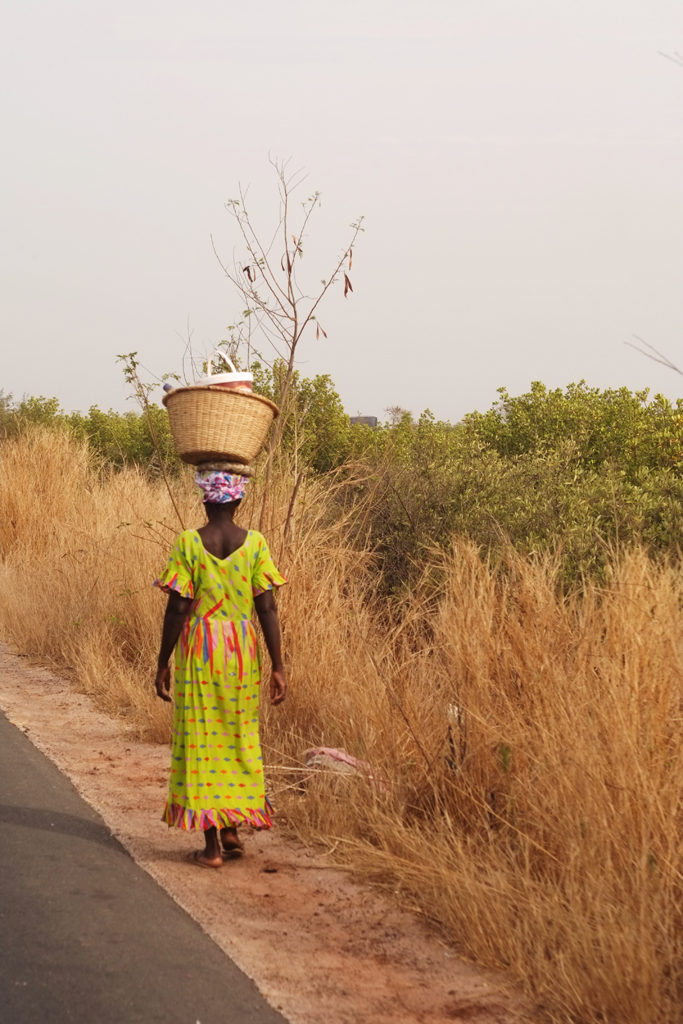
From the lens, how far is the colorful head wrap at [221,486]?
4.89m

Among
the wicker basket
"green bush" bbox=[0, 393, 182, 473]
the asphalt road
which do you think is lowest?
the asphalt road

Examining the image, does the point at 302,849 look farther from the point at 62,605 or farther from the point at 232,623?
the point at 62,605

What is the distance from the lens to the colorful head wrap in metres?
4.89

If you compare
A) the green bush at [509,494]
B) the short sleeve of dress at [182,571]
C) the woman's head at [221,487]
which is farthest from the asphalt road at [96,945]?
the green bush at [509,494]

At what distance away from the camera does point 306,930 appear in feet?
13.8

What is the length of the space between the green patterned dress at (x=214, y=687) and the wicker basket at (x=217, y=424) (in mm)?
458

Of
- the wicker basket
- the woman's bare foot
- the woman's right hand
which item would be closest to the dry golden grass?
the woman's bare foot

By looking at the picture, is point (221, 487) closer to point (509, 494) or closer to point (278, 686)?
point (278, 686)

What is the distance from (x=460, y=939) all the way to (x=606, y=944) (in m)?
0.70

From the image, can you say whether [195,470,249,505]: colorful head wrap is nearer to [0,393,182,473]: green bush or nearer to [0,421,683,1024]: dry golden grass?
[0,421,683,1024]: dry golden grass

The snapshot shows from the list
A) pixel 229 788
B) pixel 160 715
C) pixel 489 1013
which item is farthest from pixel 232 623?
pixel 160 715

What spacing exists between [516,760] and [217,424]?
204 cm

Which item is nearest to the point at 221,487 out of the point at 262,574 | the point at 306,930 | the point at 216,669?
the point at 262,574

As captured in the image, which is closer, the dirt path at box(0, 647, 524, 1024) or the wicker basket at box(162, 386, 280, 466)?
the dirt path at box(0, 647, 524, 1024)
